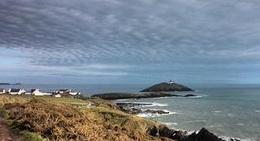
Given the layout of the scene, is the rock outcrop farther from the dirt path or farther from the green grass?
the green grass

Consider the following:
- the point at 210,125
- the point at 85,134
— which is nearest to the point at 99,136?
the point at 85,134

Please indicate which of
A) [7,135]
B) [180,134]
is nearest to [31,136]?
[7,135]

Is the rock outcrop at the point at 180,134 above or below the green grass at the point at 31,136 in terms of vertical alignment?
below

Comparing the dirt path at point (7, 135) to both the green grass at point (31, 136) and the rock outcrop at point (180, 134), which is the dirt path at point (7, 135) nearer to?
the green grass at point (31, 136)

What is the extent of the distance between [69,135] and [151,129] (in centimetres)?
3070

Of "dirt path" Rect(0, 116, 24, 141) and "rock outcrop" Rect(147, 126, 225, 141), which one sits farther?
"rock outcrop" Rect(147, 126, 225, 141)

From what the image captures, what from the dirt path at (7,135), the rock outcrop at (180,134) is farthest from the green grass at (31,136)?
the rock outcrop at (180,134)

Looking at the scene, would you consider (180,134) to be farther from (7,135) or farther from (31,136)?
(7,135)

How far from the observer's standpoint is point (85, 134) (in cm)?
2409

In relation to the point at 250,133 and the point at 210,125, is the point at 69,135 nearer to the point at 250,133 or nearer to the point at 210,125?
the point at 250,133

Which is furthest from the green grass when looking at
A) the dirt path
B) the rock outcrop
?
the rock outcrop

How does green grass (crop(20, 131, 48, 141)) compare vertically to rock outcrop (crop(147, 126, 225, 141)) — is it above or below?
above

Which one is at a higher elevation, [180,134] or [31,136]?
[31,136]

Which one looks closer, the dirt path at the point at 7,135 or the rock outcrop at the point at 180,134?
the dirt path at the point at 7,135
